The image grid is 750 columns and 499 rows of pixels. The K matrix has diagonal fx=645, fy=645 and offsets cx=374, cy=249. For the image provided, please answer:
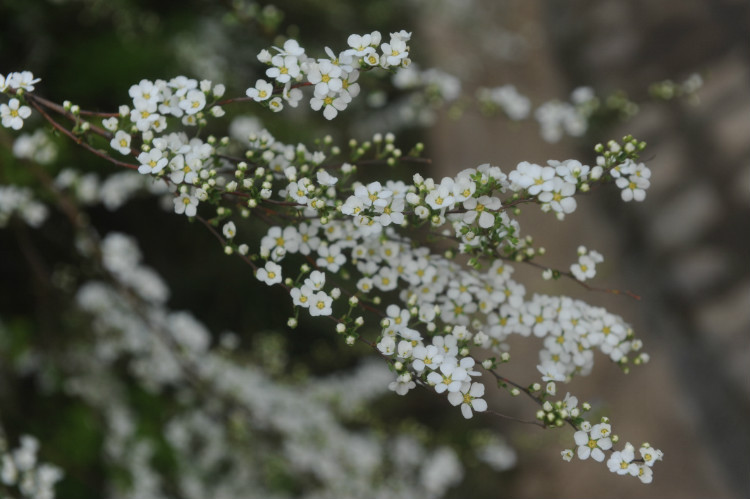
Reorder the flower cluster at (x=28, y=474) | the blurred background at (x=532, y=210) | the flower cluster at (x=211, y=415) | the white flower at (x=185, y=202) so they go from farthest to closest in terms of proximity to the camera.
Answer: the blurred background at (x=532, y=210)
the flower cluster at (x=211, y=415)
the flower cluster at (x=28, y=474)
the white flower at (x=185, y=202)

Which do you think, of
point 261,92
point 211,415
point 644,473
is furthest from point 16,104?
point 211,415

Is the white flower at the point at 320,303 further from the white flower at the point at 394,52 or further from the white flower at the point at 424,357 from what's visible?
the white flower at the point at 394,52

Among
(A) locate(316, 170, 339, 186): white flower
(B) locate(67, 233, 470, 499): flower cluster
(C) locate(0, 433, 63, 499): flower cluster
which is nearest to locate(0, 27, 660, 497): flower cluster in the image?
(A) locate(316, 170, 339, 186): white flower

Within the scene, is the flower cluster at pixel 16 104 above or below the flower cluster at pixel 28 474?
above

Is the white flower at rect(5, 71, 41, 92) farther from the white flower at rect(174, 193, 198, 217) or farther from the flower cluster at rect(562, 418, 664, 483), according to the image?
the flower cluster at rect(562, 418, 664, 483)

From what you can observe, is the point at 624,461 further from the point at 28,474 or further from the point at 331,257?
the point at 28,474

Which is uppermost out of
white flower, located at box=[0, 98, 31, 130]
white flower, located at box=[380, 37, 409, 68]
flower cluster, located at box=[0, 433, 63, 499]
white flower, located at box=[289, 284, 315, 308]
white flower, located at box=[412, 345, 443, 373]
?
white flower, located at box=[380, 37, 409, 68]

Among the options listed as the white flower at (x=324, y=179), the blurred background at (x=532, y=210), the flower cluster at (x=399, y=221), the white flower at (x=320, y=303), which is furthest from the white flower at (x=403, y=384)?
the blurred background at (x=532, y=210)
